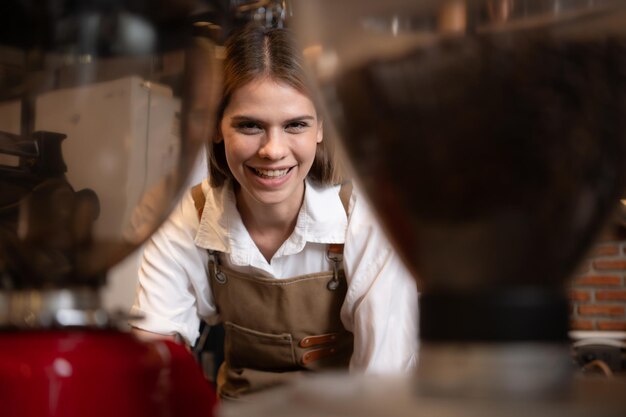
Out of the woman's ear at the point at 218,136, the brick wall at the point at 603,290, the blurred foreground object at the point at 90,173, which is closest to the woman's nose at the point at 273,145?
the woman's ear at the point at 218,136

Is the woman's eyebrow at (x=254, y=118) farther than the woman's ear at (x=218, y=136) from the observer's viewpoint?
No

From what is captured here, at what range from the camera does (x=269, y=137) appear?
1.33 metres

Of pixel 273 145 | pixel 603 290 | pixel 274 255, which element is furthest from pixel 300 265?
pixel 603 290

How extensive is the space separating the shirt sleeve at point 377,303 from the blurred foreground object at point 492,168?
93 centimetres

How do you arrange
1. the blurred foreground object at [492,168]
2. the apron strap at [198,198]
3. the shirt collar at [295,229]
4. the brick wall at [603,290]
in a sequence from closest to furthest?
1. the blurred foreground object at [492,168]
2. the shirt collar at [295,229]
3. the apron strap at [198,198]
4. the brick wall at [603,290]

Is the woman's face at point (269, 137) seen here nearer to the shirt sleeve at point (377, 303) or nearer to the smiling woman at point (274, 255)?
the smiling woman at point (274, 255)

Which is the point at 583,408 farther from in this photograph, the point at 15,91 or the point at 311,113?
the point at 311,113

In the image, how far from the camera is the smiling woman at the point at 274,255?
132 cm

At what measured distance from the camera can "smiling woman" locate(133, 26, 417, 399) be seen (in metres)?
1.32

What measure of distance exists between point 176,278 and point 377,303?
433mm

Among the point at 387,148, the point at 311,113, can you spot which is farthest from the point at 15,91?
the point at 311,113

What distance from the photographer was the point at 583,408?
26 cm

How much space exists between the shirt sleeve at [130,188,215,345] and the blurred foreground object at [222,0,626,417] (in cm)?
118

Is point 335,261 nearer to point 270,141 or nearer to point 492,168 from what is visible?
point 270,141
